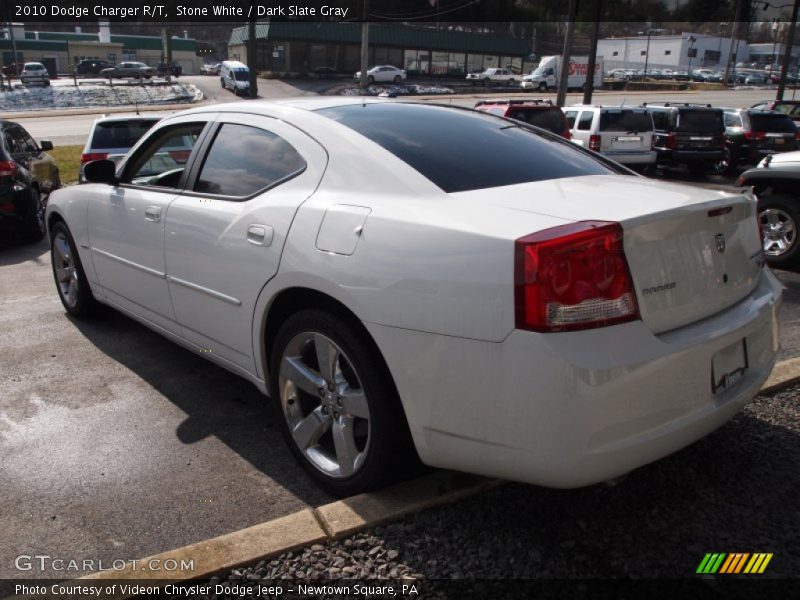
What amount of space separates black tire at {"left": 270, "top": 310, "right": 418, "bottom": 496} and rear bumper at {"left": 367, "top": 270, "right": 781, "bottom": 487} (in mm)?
131

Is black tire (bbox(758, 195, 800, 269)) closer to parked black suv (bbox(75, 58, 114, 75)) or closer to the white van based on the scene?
the white van

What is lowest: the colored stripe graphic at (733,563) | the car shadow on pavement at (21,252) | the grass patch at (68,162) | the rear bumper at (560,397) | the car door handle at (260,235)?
the car shadow on pavement at (21,252)

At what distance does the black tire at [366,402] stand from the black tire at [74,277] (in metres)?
2.72

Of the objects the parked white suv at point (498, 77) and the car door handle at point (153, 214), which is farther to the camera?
the parked white suv at point (498, 77)

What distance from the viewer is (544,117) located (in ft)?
46.2

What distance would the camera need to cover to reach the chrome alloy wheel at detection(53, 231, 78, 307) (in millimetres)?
5270

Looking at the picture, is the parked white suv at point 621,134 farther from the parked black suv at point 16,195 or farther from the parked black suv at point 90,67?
the parked black suv at point 90,67

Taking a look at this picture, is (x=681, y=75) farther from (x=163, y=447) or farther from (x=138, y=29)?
(x=163, y=447)

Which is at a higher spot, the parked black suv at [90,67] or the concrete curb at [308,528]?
the parked black suv at [90,67]

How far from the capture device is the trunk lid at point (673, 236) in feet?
7.53

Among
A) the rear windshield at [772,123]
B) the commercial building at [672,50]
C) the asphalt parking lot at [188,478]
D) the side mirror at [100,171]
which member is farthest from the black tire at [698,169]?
the commercial building at [672,50]

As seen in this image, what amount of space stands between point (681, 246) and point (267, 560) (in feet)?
6.07

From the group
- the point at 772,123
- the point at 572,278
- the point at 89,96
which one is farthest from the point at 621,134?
the point at 89,96

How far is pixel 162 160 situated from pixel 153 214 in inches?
33.8
